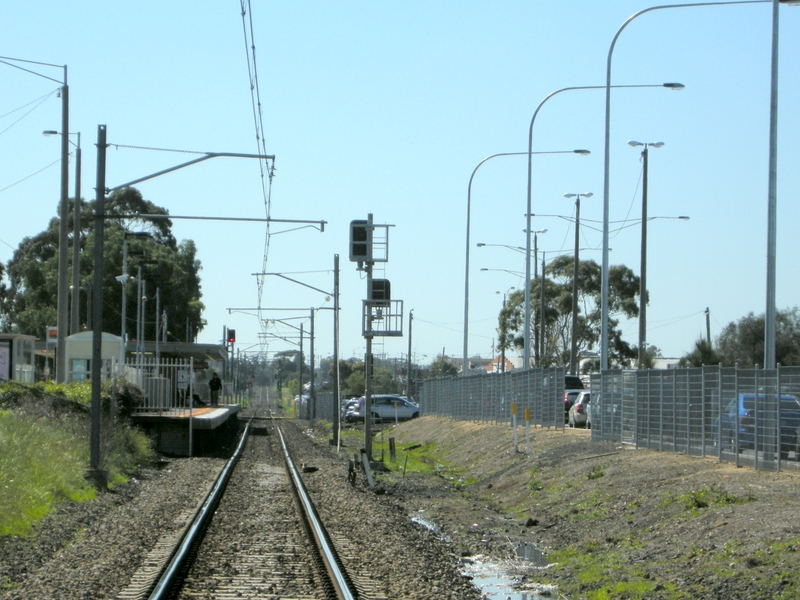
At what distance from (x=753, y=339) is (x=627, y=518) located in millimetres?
51976

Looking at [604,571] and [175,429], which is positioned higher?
[604,571]

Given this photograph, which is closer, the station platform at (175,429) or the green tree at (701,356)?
the station platform at (175,429)

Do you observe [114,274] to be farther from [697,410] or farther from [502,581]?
[502,581]

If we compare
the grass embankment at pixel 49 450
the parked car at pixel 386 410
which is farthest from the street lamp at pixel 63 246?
the parked car at pixel 386 410

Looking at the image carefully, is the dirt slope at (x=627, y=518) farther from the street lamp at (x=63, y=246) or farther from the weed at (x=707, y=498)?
the street lamp at (x=63, y=246)

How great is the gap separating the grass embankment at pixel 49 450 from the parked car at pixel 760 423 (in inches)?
420

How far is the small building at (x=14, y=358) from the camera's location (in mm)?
38156

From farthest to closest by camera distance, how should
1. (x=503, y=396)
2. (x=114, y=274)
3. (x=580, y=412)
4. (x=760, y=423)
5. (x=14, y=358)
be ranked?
(x=114, y=274) → (x=14, y=358) → (x=503, y=396) → (x=580, y=412) → (x=760, y=423)

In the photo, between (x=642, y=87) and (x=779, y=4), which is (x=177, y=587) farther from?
(x=642, y=87)

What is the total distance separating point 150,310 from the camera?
82000mm

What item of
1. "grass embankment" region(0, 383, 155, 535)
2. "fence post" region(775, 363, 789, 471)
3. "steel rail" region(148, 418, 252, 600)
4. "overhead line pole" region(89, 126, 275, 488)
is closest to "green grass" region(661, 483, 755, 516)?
"fence post" region(775, 363, 789, 471)

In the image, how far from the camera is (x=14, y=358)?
40375 millimetres

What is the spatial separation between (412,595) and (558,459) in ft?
40.9

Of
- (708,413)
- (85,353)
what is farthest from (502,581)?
(85,353)
